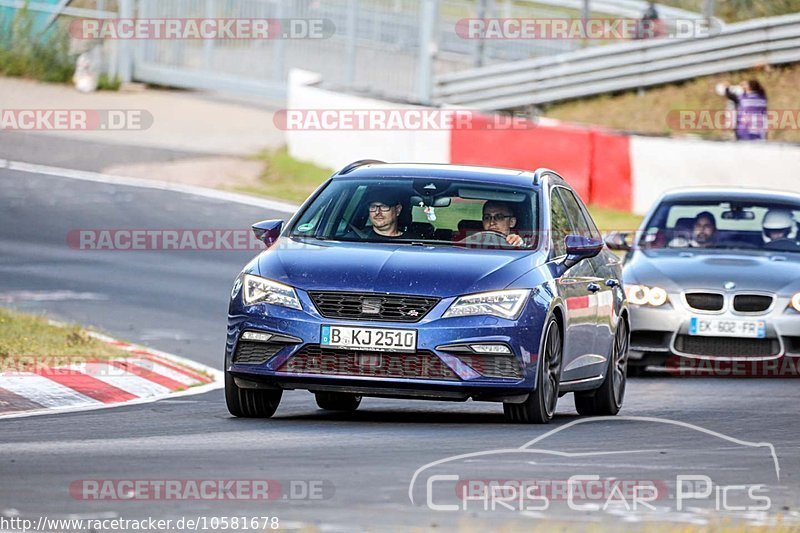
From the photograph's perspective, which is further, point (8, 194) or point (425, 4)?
point (425, 4)

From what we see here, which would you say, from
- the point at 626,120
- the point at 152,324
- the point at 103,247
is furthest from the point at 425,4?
the point at 152,324

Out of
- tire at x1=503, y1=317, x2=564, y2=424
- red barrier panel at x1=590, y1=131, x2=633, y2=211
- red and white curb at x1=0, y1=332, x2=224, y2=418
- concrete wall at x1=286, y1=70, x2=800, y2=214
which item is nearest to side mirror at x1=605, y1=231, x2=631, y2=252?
red and white curb at x1=0, y1=332, x2=224, y2=418

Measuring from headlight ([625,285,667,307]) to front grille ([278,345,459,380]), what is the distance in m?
5.08

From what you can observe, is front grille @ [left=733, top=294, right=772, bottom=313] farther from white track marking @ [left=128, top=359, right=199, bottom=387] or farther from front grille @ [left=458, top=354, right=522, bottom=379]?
front grille @ [left=458, top=354, right=522, bottom=379]

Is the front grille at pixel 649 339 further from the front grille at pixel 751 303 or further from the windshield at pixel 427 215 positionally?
the windshield at pixel 427 215

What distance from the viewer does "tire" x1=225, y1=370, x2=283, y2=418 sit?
408 inches

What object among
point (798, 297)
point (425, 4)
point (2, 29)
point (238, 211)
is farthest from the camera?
point (2, 29)

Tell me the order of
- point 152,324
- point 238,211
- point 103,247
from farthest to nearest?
point 238,211
point 103,247
point 152,324

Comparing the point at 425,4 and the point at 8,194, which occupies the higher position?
the point at 425,4

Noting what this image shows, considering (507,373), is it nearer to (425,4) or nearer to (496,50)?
(425,4)

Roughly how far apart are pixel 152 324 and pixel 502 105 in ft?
63.2

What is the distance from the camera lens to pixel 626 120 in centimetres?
3491

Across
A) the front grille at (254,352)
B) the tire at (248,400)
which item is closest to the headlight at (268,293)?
the front grille at (254,352)

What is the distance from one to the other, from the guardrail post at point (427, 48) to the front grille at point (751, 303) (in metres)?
20.1
